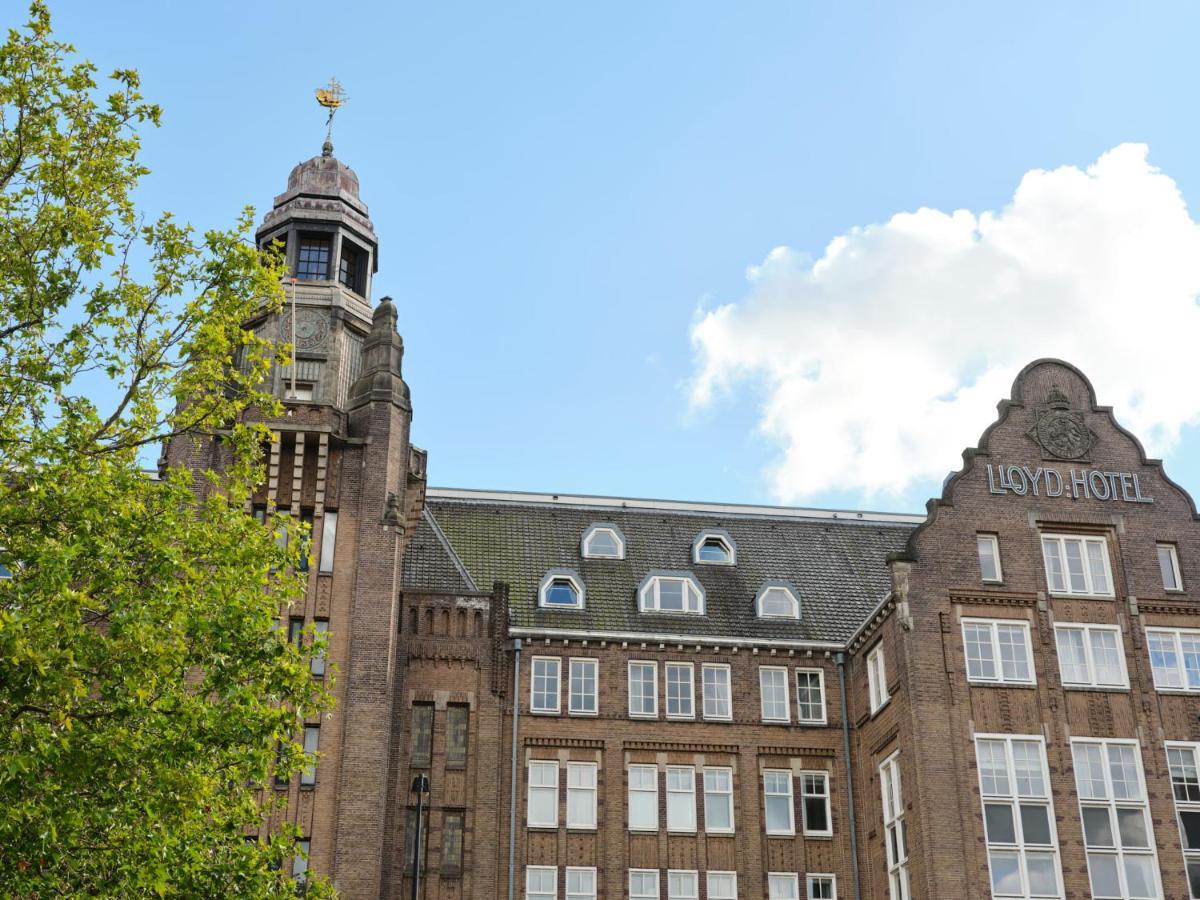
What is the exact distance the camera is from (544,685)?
46469 millimetres

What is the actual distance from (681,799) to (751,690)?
14.2 ft

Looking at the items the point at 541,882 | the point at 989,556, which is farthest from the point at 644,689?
the point at 989,556

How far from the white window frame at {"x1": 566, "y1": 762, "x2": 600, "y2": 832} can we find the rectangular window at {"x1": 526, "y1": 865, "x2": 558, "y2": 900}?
1.52 m

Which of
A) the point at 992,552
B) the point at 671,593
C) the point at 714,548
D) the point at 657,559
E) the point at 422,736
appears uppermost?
the point at 714,548

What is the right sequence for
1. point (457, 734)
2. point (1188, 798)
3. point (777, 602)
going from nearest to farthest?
point (1188, 798), point (457, 734), point (777, 602)

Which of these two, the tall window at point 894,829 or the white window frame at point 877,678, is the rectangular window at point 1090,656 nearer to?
the white window frame at point 877,678

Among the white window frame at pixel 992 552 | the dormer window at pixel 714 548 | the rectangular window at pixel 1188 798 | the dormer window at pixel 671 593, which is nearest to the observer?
the rectangular window at pixel 1188 798

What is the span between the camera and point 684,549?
176ft

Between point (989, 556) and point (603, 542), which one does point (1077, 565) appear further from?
point (603, 542)

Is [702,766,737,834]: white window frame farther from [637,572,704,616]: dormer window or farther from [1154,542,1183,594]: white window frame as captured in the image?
[1154,542,1183,594]: white window frame

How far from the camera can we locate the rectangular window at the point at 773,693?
154 ft

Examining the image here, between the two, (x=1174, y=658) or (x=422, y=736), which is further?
(x=422, y=736)

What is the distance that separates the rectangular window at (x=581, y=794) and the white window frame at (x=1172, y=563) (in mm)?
18478

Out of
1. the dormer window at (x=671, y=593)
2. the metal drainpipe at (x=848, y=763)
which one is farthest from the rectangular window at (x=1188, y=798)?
the dormer window at (x=671, y=593)
